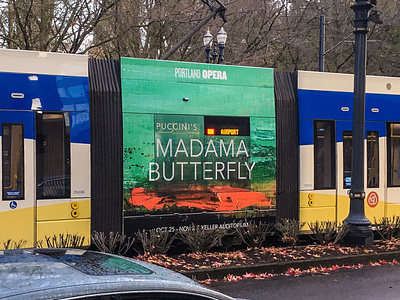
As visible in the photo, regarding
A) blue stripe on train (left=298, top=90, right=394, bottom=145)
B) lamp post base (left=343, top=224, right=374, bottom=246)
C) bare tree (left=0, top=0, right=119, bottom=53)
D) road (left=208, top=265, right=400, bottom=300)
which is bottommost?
road (left=208, top=265, right=400, bottom=300)

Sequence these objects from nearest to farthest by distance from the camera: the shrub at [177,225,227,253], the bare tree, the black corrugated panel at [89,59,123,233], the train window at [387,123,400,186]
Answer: the black corrugated panel at [89,59,123,233] < the shrub at [177,225,227,253] < the train window at [387,123,400,186] < the bare tree

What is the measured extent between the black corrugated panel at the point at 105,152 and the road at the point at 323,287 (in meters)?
2.32

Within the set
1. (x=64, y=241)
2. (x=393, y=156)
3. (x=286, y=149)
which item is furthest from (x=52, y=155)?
(x=393, y=156)

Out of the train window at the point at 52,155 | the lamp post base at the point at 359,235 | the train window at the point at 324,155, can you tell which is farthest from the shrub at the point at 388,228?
the train window at the point at 52,155

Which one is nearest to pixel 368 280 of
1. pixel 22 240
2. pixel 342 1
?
pixel 22 240

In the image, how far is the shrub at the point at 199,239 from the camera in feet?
31.7

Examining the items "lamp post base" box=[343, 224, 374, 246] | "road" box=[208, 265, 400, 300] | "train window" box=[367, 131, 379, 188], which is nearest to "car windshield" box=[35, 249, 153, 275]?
"road" box=[208, 265, 400, 300]

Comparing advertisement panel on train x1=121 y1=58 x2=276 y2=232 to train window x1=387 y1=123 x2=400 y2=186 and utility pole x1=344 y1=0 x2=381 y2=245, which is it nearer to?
utility pole x1=344 y1=0 x2=381 y2=245

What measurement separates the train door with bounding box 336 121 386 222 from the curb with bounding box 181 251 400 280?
186 cm

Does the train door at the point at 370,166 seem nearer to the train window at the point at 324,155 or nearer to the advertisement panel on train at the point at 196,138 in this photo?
the train window at the point at 324,155

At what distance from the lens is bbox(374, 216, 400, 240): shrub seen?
454 inches

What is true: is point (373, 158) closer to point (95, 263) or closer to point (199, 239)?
point (199, 239)

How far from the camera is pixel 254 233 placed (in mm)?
10492

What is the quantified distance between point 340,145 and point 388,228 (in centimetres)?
192
